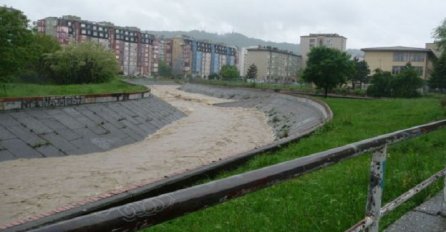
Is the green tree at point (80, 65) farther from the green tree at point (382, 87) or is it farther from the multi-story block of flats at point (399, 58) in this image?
the multi-story block of flats at point (399, 58)

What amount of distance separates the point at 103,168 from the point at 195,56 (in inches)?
5298

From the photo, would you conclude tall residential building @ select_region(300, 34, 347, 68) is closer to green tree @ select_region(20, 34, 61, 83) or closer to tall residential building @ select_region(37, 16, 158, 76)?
tall residential building @ select_region(37, 16, 158, 76)

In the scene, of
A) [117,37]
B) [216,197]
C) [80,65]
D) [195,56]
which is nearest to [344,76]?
[80,65]

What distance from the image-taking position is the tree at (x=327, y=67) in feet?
151

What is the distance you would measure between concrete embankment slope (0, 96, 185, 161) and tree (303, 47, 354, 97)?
24564 millimetres

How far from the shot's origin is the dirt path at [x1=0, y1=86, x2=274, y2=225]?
10508 mm

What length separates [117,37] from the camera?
5246 inches

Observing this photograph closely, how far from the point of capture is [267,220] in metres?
5.27

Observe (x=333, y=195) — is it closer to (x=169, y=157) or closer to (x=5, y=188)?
(x=5, y=188)

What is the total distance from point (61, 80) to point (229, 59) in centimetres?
13375

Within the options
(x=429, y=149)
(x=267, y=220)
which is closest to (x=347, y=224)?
(x=267, y=220)

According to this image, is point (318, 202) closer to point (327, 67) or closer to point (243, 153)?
point (243, 153)

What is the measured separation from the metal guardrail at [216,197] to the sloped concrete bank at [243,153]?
2.57m

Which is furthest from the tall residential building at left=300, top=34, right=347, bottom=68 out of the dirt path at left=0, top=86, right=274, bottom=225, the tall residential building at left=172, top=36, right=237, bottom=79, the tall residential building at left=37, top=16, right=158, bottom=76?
the dirt path at left=0, top=86, right=274, bottom=225
